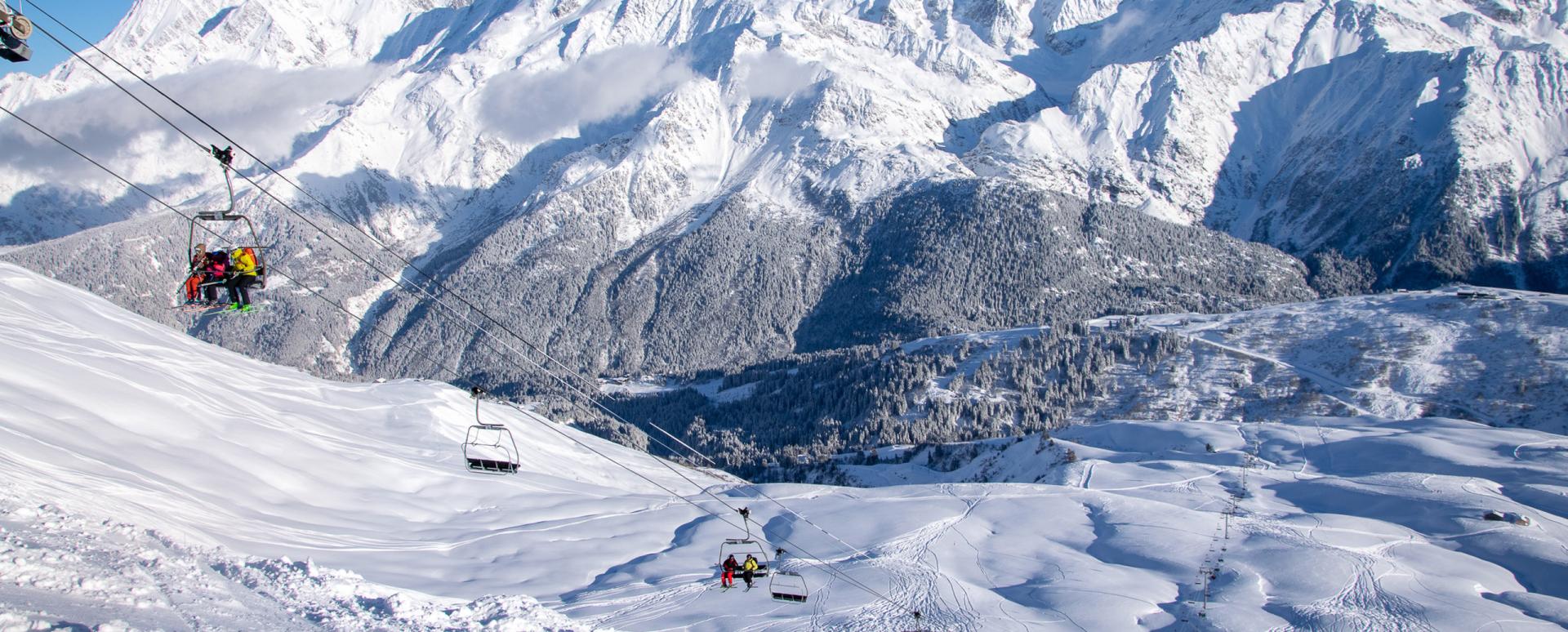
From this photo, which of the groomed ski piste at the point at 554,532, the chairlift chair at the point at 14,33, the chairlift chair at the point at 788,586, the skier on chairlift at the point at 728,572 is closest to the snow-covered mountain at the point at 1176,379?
the groomed ski piste at the point at 554,532

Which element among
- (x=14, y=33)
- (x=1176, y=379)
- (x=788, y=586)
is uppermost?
(x=14, y=33)

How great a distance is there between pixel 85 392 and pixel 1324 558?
69.9m

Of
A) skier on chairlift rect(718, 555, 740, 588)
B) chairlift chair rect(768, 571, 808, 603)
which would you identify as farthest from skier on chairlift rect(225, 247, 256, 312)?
chairlift chair rect(768, 571, 808, 603)

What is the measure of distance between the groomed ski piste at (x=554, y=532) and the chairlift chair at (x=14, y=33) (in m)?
11.1

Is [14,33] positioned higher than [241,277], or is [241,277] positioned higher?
[14,33]

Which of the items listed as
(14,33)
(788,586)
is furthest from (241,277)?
(788,586)

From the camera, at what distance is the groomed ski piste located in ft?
101

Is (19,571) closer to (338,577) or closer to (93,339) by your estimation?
(338,577)

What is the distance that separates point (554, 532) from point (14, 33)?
45.8 m

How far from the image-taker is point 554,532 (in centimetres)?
6019

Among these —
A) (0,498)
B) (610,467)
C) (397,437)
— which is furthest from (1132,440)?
(0,498)

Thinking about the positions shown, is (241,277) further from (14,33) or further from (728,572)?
(728,572)

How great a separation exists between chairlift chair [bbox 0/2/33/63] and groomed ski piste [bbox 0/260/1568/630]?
36.5ft

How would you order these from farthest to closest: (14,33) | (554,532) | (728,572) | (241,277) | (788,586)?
(554,532), (788,586), (728,572), (241,277), (14,33)
